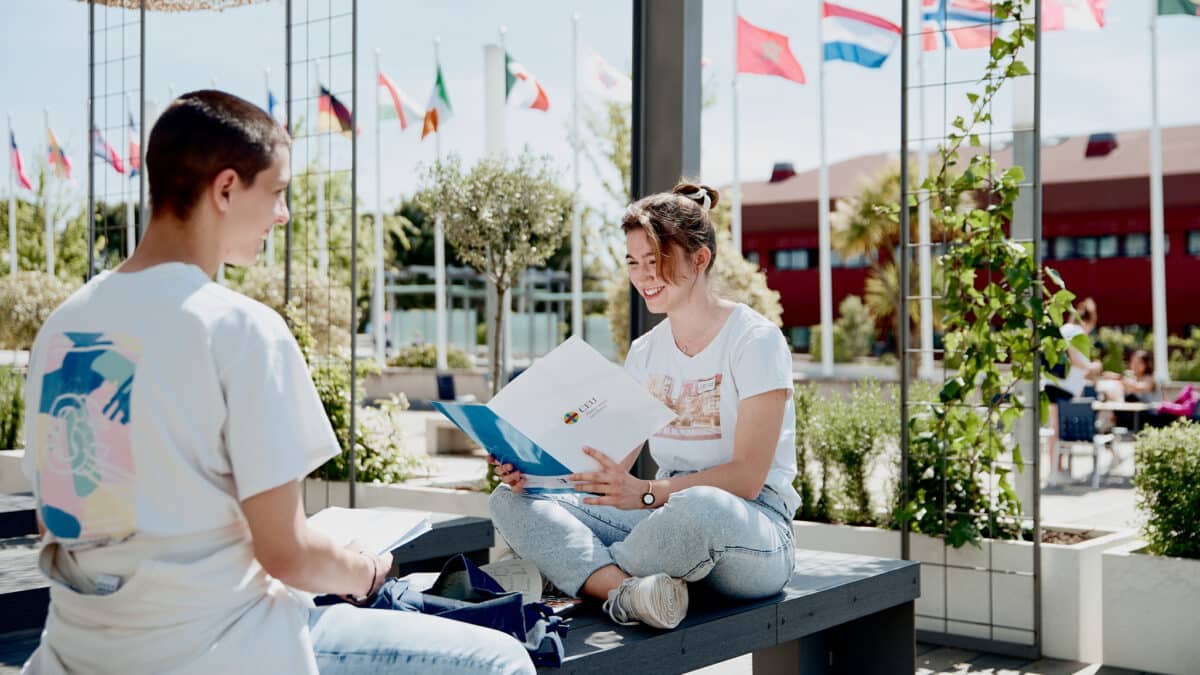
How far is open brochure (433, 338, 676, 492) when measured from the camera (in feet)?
8.91

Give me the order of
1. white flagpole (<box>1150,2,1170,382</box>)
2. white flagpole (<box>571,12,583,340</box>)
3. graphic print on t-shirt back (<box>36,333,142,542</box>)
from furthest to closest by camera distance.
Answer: white flagpole (<box>571,12,583,340</box>) < white flagpole (<box>1150,2,1170,382</box>) < graphic print on t-shirt back (<box>36,333,142,542</box>)

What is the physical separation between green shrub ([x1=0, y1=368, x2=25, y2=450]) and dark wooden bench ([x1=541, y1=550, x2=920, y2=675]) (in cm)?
703

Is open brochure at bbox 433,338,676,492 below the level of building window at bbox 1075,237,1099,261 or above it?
below

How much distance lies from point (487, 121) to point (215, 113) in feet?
47.8

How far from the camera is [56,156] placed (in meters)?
24.0

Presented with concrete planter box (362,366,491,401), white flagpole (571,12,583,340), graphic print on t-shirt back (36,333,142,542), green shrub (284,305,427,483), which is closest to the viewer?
graphic print on t-shirt back (36,333,142,542)

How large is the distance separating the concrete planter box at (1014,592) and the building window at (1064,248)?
2672 centimetres

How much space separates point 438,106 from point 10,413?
11198 mm

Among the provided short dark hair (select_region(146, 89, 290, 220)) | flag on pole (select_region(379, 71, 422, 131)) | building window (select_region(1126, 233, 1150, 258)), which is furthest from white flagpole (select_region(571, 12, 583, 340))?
short dark hair (select_region(146, 89, 290, 220))

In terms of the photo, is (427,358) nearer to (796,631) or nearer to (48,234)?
(48,234)

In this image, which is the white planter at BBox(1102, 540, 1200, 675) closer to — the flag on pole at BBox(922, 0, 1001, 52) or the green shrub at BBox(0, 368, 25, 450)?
the flag on pole at BBox(922, 0, 1001, 52)

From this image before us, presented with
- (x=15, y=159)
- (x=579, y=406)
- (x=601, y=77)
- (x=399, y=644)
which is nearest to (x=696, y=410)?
(x=579, y=406)

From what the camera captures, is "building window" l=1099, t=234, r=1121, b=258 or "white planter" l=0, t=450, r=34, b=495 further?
"building window" l=1099, t=234, r=1121, b=258

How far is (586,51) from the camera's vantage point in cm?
1747
